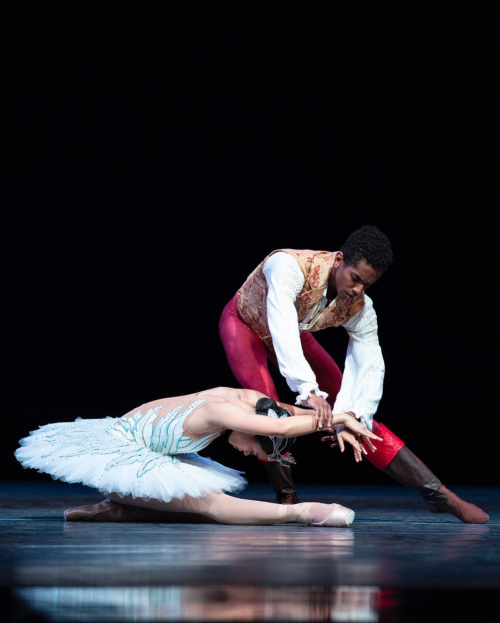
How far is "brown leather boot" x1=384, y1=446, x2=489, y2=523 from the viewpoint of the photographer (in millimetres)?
2672

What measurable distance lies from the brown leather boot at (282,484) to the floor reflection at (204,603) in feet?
5.18

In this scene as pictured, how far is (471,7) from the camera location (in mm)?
→ 4715

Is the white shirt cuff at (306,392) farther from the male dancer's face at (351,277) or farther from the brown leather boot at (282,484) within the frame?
the brown leather boot at (282,484)

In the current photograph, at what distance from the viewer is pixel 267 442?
2.43 m

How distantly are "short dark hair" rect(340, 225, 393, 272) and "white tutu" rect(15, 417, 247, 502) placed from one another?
78cm

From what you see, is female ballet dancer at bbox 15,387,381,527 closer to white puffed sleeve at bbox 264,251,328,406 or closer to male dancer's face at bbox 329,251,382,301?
white puffed sleeve at bbox 264,251,328,406

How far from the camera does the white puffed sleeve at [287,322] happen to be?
2.55m

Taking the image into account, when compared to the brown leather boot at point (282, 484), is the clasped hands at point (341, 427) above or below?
above

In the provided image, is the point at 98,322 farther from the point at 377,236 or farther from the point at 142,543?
the point at 142,543

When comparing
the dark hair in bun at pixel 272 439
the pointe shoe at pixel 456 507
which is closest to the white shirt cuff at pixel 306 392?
the dark hair in bun at pixel 272 439

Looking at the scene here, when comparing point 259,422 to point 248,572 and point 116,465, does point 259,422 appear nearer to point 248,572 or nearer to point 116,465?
point 116,465

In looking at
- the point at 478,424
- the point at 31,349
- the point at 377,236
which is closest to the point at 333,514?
the point at 377,236

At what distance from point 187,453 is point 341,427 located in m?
0.50

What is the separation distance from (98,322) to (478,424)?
2.20 m
